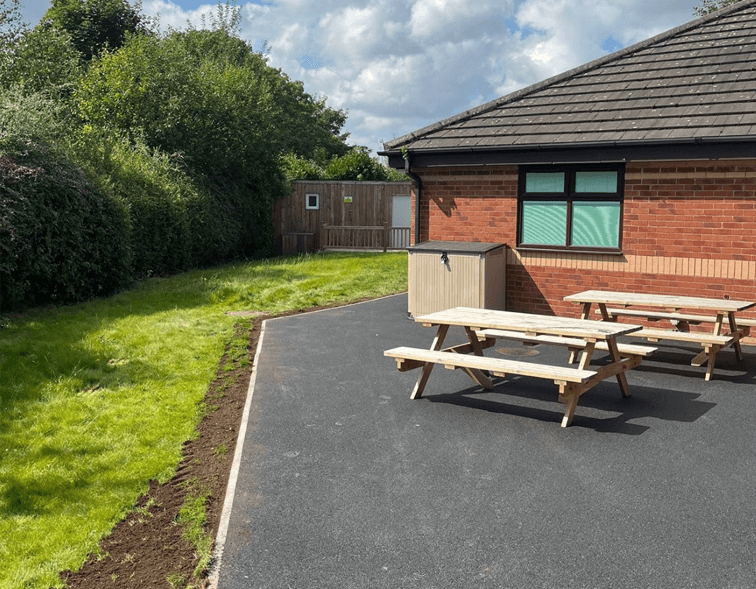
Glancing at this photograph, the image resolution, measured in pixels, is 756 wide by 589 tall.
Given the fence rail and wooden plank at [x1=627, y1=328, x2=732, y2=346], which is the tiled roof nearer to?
wooden plank at [x1=627, y1=328, x2=732, y2=346]

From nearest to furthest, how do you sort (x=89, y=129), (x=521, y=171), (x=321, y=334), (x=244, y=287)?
(x=321, y=334), (x=521, y=171), (x=244, y=287), (x=89, y=129)

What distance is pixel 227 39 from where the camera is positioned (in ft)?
140

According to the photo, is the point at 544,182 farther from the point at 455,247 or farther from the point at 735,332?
the point at 735,332

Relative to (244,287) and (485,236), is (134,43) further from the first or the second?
(485,236)

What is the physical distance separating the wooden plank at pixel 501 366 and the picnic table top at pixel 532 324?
0.35 m

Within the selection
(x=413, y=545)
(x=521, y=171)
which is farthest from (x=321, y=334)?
(x=413, y=545)

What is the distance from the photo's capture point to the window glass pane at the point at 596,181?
38.7ft

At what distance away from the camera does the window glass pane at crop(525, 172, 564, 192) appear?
40.2 ft

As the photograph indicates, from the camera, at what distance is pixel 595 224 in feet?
39.4

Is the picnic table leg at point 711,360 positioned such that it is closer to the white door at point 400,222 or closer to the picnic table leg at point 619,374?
the picnic table leg at point 619,374

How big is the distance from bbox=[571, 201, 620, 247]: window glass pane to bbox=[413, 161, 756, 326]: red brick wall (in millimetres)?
204

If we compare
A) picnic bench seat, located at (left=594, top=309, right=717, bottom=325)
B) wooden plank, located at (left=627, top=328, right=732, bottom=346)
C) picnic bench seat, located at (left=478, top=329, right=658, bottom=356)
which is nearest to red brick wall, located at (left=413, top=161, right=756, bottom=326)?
picnic bench seat, located at (left=594, top=309, right=717, bottom=325)

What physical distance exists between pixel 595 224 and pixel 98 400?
25.2ft

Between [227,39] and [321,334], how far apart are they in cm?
3513
